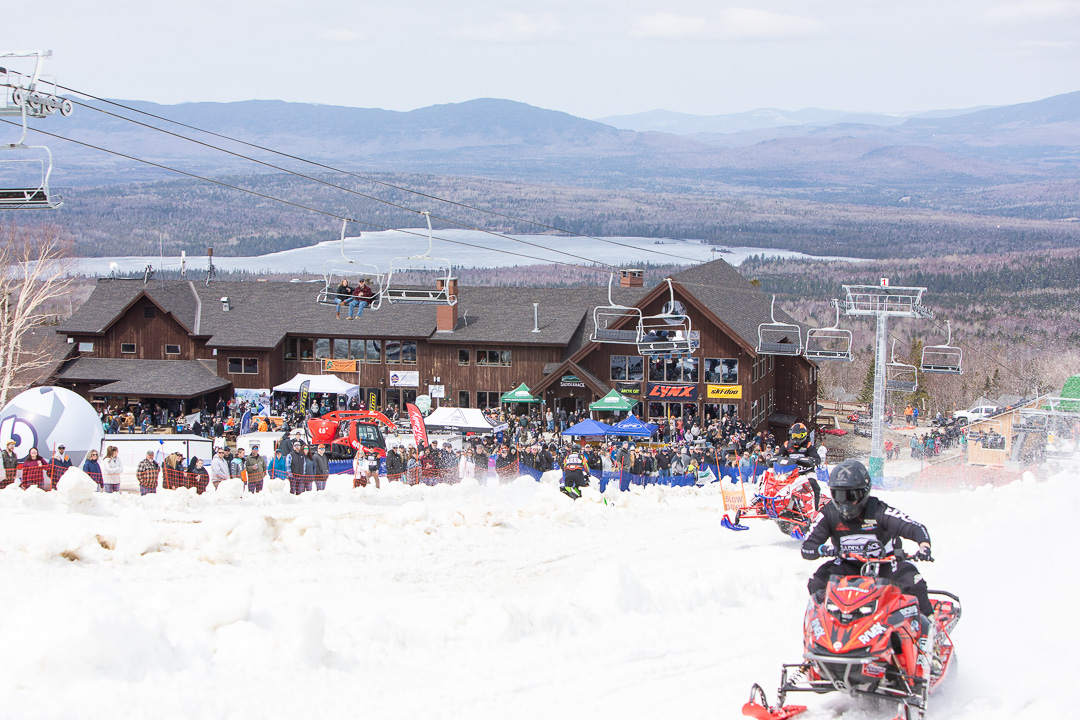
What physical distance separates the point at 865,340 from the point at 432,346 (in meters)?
79.1

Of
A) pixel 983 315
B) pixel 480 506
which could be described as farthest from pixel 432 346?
pixel 983 315

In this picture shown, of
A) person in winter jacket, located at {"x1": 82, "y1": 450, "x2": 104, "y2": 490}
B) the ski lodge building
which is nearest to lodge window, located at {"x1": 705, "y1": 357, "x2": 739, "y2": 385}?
the ski lodge building

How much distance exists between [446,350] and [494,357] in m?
2.31

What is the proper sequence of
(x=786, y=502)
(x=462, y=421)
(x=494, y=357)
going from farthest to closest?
1. (x=494, y=357)
2. (x=462, y=421)
3. (x=786, y=502)

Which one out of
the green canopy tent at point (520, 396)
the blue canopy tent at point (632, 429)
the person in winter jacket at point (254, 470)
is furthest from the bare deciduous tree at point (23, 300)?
the blue canopy tent at point (632, 429)

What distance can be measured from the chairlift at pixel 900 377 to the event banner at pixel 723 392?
19.4ft

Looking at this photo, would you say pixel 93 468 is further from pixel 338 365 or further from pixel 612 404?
pixel 338 365

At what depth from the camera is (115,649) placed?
7.41 meters

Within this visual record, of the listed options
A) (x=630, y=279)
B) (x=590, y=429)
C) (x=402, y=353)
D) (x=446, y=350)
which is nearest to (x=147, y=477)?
(x=590, y=429)

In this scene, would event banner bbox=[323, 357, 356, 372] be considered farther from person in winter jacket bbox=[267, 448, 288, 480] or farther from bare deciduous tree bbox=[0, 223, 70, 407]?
person in winter jacket bbox=[267, 448, 288, 480]

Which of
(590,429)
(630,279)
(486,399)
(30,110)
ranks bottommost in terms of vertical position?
(486,399)

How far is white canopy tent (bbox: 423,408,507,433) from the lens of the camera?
34.5 metres

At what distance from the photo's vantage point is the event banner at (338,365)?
160 ft

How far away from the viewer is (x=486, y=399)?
156 ft
